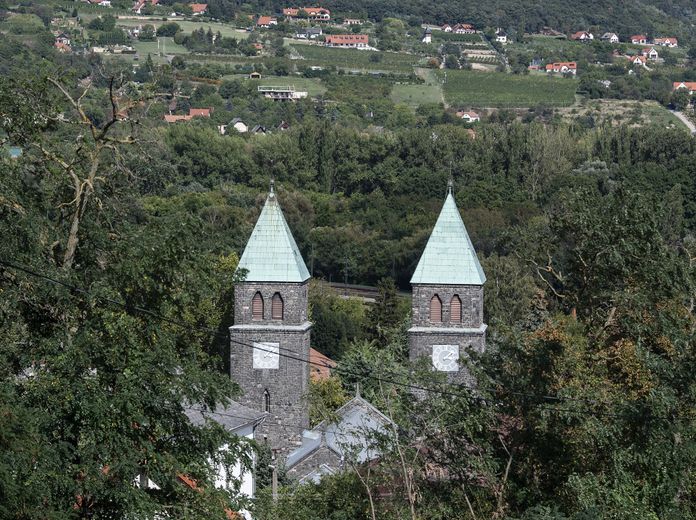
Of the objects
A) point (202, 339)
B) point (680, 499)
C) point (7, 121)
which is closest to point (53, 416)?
point (7, 121)

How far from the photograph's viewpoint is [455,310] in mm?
43688

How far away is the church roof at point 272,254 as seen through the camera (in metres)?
43.2

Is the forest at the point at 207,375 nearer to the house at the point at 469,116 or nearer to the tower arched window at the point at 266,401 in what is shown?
the tower arched window at the point at 266,401

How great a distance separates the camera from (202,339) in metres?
48.8

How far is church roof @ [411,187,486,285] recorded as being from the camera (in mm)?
A: 43531

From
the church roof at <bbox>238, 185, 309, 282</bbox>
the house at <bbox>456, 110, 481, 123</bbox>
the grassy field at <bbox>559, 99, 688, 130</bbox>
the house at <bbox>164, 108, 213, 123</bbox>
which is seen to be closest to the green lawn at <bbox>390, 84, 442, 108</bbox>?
the house at <bbox>456, 110, 481, 123</bbox>

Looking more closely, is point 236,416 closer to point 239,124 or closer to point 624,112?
point 239,124

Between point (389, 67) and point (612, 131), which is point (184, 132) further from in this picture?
point (389, 67)

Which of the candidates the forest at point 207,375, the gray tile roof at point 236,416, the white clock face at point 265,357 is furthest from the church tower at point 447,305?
the forest at point 207,375

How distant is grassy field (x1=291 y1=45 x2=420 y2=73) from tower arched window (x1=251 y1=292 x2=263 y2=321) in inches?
5588

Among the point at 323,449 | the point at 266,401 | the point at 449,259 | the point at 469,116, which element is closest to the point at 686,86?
the point at 469,116

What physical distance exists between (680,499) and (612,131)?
291ft

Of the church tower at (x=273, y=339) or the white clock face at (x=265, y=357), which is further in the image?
the white clock face at (x=265, y=357)

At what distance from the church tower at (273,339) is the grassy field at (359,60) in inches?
5588
